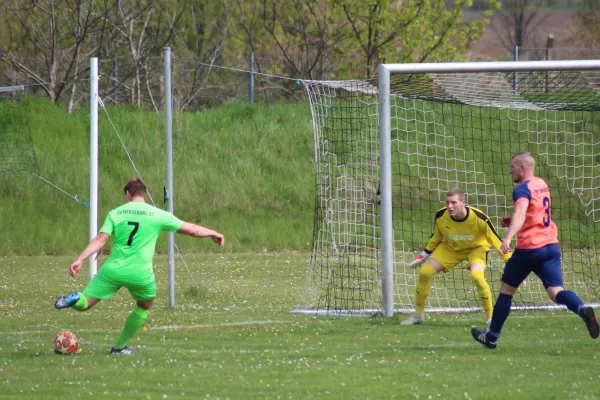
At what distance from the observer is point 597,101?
15.5 meters

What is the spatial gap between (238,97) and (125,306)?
18208 mm

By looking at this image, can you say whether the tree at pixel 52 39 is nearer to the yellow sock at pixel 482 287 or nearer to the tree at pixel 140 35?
the tree at pixel 140 35

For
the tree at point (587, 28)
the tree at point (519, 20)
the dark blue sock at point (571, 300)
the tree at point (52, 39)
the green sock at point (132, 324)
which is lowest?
the green sock at point (132, 324)

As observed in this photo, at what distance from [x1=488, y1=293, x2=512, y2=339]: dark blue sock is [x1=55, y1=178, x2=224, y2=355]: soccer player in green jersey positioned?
2673 mm

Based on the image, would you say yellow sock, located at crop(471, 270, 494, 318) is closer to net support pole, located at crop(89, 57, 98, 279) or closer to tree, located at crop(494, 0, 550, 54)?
net support pole, located at crop(89, 57, 98, 279)

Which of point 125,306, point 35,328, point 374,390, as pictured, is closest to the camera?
point 374,390

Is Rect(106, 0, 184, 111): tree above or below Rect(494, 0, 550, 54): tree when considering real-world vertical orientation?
below

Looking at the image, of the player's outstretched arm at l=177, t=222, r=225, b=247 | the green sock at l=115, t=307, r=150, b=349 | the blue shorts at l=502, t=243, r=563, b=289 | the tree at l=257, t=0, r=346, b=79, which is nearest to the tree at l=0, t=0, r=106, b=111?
the tree at l=257, t=0, r=346, b=79

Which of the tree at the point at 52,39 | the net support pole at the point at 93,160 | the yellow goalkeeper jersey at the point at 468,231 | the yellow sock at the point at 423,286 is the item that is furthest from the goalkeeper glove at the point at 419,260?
the tree at the point at 52,39

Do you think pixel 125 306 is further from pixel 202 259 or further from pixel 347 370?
pixel 202 259

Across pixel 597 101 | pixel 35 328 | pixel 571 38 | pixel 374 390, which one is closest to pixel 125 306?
pixel 35 328

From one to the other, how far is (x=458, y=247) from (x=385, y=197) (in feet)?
3.38

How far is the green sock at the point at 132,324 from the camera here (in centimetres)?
919

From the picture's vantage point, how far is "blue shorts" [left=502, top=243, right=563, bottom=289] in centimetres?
933
